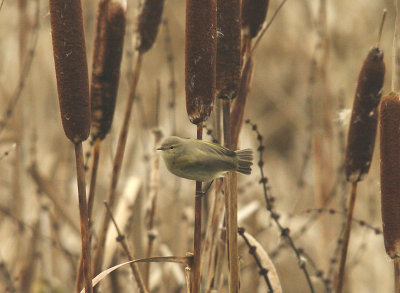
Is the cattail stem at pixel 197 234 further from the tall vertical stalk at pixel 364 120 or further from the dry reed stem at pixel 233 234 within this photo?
the tall vertical stalk at pixel 364 120

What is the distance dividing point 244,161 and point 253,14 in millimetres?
276

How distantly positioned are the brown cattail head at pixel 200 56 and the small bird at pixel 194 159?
1.4 inches

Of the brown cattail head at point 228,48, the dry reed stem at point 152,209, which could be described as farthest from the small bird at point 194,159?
the dry reed stem at point 152,209

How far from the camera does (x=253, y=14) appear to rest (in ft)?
3.05

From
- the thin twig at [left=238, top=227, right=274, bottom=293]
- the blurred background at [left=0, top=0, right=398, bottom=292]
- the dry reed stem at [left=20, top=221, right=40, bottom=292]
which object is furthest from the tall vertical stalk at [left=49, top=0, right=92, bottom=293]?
the dry reed stem at [left=20, top=221, right=40, bottom=292]

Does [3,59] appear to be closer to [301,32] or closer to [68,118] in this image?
[301,32]

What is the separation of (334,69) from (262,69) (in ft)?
1.54

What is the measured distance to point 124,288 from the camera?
5.88 ft

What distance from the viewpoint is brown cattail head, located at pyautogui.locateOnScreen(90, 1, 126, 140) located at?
0.96 m

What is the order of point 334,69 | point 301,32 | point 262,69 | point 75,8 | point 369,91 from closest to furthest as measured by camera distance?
point 75,8
point 369,91
point 301,32
point 334,69
point 262,69

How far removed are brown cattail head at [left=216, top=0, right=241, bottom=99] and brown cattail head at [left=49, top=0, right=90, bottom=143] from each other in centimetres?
18

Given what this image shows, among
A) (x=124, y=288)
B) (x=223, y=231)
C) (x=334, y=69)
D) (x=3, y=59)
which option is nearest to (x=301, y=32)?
(x=334, y=69)

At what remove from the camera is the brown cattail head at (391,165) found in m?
0.85

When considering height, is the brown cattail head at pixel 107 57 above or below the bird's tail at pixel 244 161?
above
